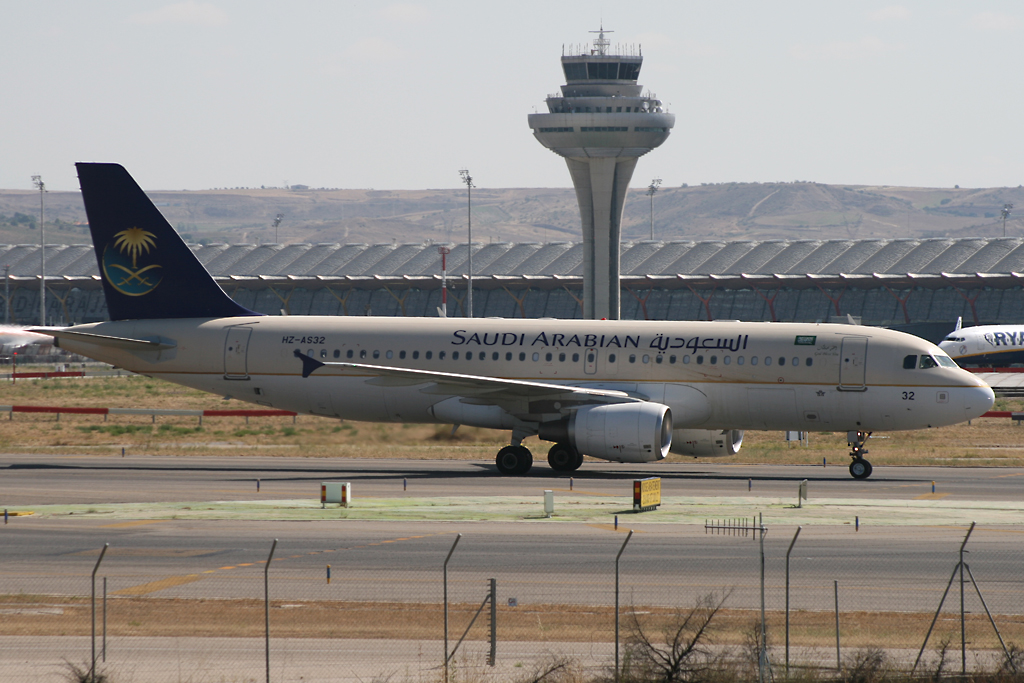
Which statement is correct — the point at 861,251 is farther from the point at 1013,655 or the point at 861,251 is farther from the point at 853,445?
the point at 1013,655

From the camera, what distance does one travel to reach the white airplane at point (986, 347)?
313ft

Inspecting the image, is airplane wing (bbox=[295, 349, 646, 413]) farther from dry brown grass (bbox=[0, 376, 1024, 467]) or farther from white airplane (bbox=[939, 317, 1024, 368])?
white airplane (bbox=[939, 317, 1024, 368])

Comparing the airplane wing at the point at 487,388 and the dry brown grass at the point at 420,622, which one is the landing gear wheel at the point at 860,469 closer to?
the airplane wing at the point at 487,388

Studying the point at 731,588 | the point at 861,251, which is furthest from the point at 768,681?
the point at 861,251

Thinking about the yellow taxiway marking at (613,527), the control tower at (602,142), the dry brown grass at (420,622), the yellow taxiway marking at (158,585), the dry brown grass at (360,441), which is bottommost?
the dry brown grass at (360,441)

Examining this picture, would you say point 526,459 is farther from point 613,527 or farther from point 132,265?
point 132,265

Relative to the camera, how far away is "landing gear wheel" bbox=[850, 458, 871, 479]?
3697cm

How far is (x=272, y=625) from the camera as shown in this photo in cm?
1838

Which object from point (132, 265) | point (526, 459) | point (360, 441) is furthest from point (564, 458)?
point (132, 265)

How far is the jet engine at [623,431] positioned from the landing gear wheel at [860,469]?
6.01 m

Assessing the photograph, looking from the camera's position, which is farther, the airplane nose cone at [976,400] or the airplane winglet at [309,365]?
the airplane winglet at [309,365]

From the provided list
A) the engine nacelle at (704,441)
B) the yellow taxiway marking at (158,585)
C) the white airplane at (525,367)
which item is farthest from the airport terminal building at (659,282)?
the yellow taxiway marking at (158,585)

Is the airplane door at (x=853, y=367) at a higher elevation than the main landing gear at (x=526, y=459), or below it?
higher

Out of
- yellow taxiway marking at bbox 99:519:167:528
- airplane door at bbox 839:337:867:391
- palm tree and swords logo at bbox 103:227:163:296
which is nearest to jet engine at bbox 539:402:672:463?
airplane door at bbox 839:337:867:391
